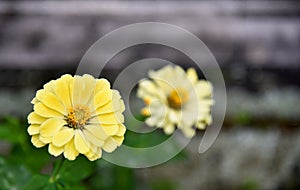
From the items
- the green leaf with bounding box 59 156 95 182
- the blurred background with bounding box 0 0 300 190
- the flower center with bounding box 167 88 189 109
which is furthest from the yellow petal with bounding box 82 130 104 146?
the blurred background with bounding box 0 0 300 190

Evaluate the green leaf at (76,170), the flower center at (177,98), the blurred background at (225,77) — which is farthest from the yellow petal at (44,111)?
the blurred background at (225,77)

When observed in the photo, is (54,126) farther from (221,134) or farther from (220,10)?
(220,10)

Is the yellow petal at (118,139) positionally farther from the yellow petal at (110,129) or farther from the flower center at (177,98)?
the flower center at (177,98)

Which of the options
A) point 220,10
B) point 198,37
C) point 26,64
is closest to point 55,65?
point 26,64

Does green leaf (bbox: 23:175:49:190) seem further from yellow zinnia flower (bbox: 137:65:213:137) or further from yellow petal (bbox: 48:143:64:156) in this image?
yellow zinnia flower (bbox: 137:65:213:137)

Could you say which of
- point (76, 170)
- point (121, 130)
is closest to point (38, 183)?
point (76, 170)

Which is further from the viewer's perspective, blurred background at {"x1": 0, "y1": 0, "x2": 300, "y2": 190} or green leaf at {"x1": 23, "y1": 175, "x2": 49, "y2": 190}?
blurred background at {"x1": 0, "y1": 0, "x2": 300, "y2": 190}
